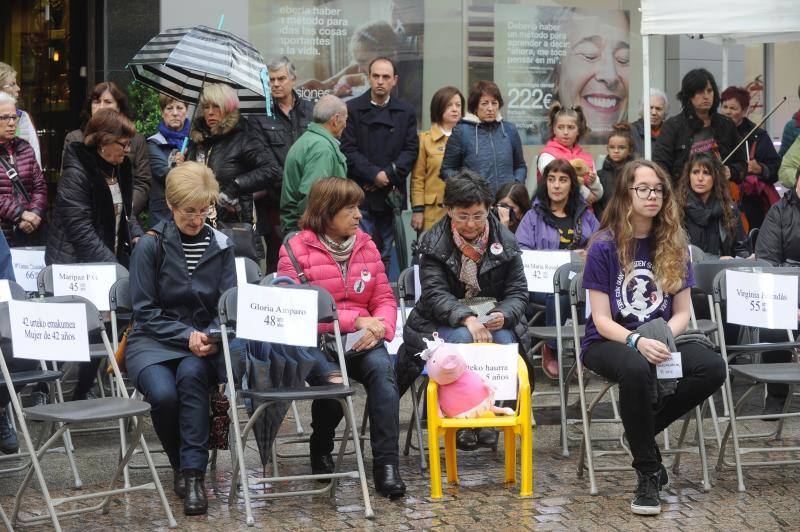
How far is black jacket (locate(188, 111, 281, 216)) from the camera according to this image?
9297 millimetres

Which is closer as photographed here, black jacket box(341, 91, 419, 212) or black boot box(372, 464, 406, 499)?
black boot box(372, 464, 406, 499)

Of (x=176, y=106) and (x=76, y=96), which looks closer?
(x=176, y=106)

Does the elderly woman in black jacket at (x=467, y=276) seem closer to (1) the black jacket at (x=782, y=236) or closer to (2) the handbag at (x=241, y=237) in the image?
(2) the handbag at (x=241, y=237)

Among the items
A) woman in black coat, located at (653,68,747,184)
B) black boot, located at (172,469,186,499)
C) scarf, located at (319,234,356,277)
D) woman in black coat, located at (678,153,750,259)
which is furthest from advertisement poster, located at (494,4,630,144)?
black boot, located at (172,469,186,499)

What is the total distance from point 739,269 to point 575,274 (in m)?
0.95

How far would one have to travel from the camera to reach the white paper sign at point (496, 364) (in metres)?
7.02

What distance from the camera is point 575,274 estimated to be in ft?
26.4

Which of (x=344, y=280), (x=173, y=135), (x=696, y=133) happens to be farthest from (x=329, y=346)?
(x=696, y=133)

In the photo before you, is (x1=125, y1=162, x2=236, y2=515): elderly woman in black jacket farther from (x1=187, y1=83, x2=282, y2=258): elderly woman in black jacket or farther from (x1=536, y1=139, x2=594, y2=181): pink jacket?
(x1=536, y1=139, x2=594, y2=181): pink jacket

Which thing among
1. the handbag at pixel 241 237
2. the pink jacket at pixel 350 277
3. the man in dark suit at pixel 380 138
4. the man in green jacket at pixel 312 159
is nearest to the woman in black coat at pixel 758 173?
the man in dark suit at pixel 380 138

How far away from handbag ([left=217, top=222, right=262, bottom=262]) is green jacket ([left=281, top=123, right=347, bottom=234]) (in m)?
0.43

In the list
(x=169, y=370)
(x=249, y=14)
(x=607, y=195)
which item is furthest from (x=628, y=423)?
(x=249, y=14)

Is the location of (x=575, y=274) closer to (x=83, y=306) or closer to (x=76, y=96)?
(x=83, y=306)

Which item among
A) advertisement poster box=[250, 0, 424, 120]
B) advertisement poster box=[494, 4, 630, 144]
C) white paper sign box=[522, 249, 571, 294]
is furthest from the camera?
advertisement poster box=[494, 4, 630, 144]
